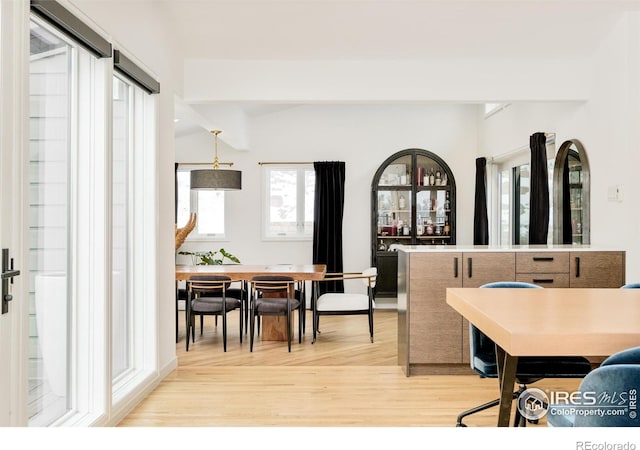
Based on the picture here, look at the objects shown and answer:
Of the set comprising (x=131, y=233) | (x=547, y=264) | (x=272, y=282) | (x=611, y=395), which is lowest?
(x=272, y=282)

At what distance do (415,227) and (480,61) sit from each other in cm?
316

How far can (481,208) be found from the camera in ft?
22.3

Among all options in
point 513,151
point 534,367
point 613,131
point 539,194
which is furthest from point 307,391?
point 513,151

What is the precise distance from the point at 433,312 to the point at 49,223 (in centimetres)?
272

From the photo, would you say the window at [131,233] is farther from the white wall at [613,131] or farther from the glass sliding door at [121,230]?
the white wall at [613,131]

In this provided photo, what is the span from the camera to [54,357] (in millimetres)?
2623

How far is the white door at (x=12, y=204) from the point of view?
194cm

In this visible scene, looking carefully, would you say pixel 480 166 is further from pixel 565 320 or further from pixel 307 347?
pixel 565 320

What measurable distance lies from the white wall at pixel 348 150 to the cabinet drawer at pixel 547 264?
3570 mm

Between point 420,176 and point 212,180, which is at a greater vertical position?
point 420,176

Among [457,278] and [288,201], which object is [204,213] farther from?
[457,278]

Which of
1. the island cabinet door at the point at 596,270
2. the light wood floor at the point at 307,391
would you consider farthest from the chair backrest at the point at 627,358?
the island cabinet door at the point at 596,270

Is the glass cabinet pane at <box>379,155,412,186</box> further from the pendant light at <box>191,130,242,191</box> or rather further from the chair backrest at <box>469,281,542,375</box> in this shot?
the chair backrest at <box>469,281,542,375</box>
